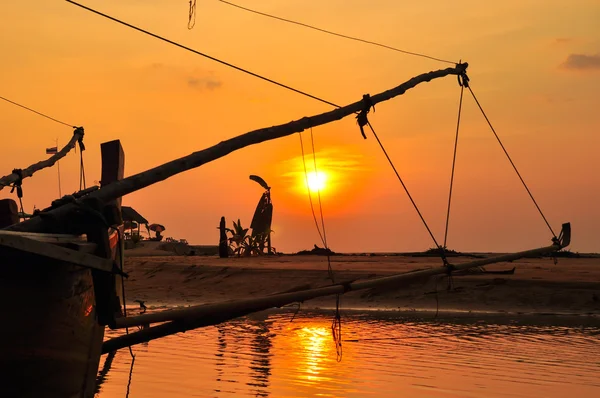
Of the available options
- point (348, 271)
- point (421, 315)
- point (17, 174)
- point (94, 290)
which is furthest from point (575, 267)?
point (94, 290)

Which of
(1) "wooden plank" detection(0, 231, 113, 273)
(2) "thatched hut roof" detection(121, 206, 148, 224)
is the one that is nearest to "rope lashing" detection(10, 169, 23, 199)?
(1) "wooden plank" detection(0, 231, 113, 273)

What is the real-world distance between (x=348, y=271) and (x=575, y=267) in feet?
27.0

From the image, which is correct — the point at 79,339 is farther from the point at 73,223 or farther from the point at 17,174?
the point at 17,174

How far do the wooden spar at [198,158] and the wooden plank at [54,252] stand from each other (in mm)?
972

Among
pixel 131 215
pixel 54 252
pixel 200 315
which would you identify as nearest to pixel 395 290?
pixel 200 315

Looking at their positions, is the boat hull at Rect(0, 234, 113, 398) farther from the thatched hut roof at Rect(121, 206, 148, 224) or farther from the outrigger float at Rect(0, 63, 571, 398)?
the thatched hut roof at Rect(121, 206, 148, 224)

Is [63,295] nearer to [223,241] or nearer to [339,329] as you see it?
[339,329]

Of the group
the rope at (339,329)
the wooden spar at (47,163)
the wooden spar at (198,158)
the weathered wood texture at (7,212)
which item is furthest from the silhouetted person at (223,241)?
the weathered wood texture at (7,212)

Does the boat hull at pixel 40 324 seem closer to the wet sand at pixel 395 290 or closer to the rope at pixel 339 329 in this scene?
the rope at pixel 339 329

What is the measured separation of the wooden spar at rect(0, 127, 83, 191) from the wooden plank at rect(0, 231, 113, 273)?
12217mm

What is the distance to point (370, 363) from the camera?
597 inches

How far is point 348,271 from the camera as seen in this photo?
29.7m

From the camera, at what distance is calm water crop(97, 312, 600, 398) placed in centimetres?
1288

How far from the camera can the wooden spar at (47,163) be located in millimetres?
20359
